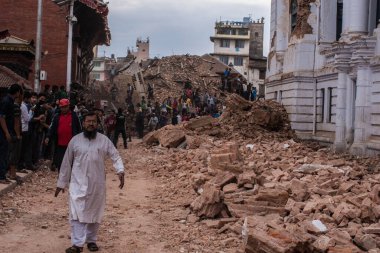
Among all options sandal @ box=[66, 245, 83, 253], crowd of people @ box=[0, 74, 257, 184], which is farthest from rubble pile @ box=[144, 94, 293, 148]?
sandal @ box=[66, 245, 83, 253]

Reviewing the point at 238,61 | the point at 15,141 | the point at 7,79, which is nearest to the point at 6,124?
the point at 15,141

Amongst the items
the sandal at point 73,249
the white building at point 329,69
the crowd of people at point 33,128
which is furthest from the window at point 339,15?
the sandal at point 73,249

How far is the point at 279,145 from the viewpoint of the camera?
1853 cm

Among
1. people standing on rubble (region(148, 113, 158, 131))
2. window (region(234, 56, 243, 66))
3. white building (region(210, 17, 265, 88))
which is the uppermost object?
white building (region(210, 17, 265, 88))

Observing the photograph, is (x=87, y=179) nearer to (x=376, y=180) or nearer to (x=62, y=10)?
(x=376, y=180)

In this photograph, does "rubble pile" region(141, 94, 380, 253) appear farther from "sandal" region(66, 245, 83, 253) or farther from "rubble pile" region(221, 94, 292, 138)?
"rubble pile" region(221, 94, 292, 138)

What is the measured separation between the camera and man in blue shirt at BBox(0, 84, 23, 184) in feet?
31.2

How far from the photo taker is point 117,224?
27.8 feet

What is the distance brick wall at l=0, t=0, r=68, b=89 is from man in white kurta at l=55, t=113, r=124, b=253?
24.4 m

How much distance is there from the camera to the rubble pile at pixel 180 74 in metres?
46.0

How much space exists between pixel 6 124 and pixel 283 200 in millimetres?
5016

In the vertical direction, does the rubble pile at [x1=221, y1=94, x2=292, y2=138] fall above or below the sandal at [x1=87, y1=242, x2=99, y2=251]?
above

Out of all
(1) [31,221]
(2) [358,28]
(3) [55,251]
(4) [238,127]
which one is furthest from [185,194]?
(4) [238,127]

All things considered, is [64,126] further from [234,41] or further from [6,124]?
[234,41]
